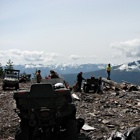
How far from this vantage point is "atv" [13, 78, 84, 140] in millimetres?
9156

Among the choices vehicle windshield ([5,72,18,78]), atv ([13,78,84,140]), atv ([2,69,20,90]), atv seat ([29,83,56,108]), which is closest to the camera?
atv ([13,78,84,140])

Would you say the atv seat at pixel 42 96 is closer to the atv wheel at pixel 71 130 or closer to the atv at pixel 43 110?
the atv at pixel 43 110

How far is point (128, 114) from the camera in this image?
48.0 feet

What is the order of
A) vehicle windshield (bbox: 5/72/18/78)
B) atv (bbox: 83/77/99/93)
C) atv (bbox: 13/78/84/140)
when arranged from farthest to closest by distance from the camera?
vehicle windshield (bbox: 5/72/18/78)
atv (bbox: 83/77/99/93)
atv (bbox: 13/78/84/140)

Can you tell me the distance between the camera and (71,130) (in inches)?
367

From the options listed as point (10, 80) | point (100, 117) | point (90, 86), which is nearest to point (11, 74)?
point (10, 80)

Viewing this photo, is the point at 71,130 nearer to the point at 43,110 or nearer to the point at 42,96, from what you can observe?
the point at 43,110

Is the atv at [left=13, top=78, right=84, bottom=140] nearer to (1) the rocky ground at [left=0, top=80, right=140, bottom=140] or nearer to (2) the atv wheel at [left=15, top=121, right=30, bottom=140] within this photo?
(2) the atv wheel at [left=15, top=121, right=30, bottom=140]

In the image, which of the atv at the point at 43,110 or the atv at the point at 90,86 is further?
the atv at the point at 90,86

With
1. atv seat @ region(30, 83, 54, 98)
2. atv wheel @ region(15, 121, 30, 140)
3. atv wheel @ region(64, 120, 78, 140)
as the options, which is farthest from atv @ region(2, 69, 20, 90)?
atv wheel @ region(64, 120, 78, 140)

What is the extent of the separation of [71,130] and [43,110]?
1006 mm

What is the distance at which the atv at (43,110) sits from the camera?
916 centimetres

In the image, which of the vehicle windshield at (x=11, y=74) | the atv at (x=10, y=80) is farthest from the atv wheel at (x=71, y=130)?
the vehicle windshield at (x=11, y=74)

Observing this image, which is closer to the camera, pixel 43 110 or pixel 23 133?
pixel 43 110
